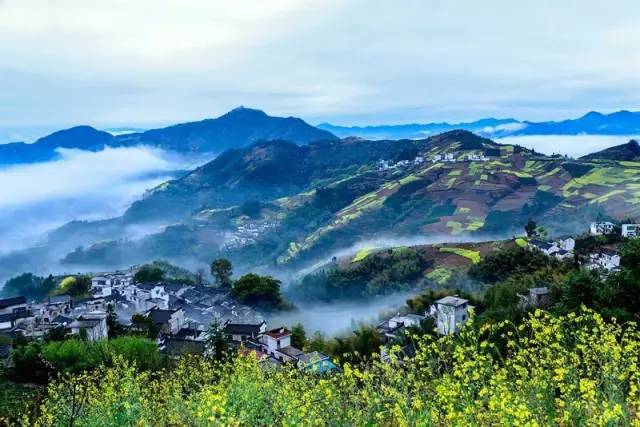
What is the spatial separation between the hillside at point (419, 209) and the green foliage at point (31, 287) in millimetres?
38468

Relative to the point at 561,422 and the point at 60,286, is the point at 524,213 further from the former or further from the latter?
the point at 561,422

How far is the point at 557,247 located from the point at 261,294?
28930 mm

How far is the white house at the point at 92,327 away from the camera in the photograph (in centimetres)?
3157

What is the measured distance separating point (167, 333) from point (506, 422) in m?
38.3

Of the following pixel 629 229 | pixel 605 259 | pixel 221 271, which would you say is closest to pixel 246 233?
pixel 221 271

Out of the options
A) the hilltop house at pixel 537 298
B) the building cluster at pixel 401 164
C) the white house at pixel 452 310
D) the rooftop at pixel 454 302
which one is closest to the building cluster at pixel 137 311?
the white house at pixel 452 310

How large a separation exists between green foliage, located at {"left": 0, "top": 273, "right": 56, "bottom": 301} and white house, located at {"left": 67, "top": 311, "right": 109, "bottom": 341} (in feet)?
139

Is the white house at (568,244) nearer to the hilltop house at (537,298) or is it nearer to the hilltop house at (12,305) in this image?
the hilltop house at (537,298)

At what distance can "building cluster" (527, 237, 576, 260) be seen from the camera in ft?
155

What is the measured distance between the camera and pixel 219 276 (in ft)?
212

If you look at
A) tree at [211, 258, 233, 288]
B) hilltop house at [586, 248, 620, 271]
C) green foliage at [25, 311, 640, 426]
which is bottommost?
tree at [211, 258, 233, 288]

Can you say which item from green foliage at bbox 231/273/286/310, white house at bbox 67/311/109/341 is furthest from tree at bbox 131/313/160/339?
green foliage at bbox 231/273/286/310

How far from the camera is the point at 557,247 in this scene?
5072 cm

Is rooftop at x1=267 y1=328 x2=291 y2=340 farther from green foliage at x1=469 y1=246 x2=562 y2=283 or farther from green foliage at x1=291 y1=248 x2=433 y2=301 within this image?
green foliage at x1=291 y1=248 x2=433 y2=301
